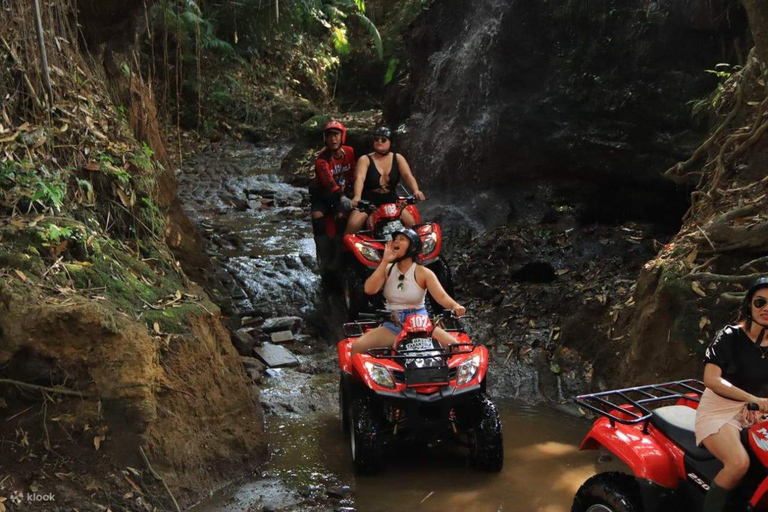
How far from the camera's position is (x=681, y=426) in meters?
3.80

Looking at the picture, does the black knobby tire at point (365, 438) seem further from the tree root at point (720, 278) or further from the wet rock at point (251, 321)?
the wet rock at point (251, 321)

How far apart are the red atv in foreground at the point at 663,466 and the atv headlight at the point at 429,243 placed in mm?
4038

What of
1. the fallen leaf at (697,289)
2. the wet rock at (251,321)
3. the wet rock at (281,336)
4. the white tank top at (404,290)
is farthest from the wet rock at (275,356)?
the fallen leaf at (697,289)

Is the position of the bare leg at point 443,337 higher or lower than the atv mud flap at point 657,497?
higher

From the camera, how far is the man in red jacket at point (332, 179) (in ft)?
28.5

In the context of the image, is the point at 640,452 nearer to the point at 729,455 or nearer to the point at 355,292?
the point at 729,455

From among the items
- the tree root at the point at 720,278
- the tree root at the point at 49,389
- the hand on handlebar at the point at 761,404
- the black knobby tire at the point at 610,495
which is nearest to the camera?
the hand on handlebar at the point at 761,404

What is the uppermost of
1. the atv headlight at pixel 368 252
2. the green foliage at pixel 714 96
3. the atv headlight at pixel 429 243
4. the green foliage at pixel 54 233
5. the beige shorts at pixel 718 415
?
the green foliage at pixel 714 96

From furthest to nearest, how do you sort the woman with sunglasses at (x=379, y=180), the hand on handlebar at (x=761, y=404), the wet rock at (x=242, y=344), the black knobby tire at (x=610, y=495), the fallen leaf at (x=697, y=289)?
the woman with sunglasses at (x=379, y=180) → the wet rock at (x=242, y=344) → the fallen leaf at (x=697, y=289) → the black knobby tire at (x=610, y=495) → the hand on handlebar at (x=761, y=404)

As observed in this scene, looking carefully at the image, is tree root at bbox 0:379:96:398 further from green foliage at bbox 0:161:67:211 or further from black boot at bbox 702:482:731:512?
black boot at bbox 702:482:731:512

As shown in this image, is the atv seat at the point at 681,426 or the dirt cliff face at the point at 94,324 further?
the dirt cliff face at the point at 94,324

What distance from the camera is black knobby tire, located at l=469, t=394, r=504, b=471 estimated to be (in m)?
5.66

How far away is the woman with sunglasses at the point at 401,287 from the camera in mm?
5977

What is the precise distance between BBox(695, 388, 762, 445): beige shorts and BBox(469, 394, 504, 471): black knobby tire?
2.21 m
